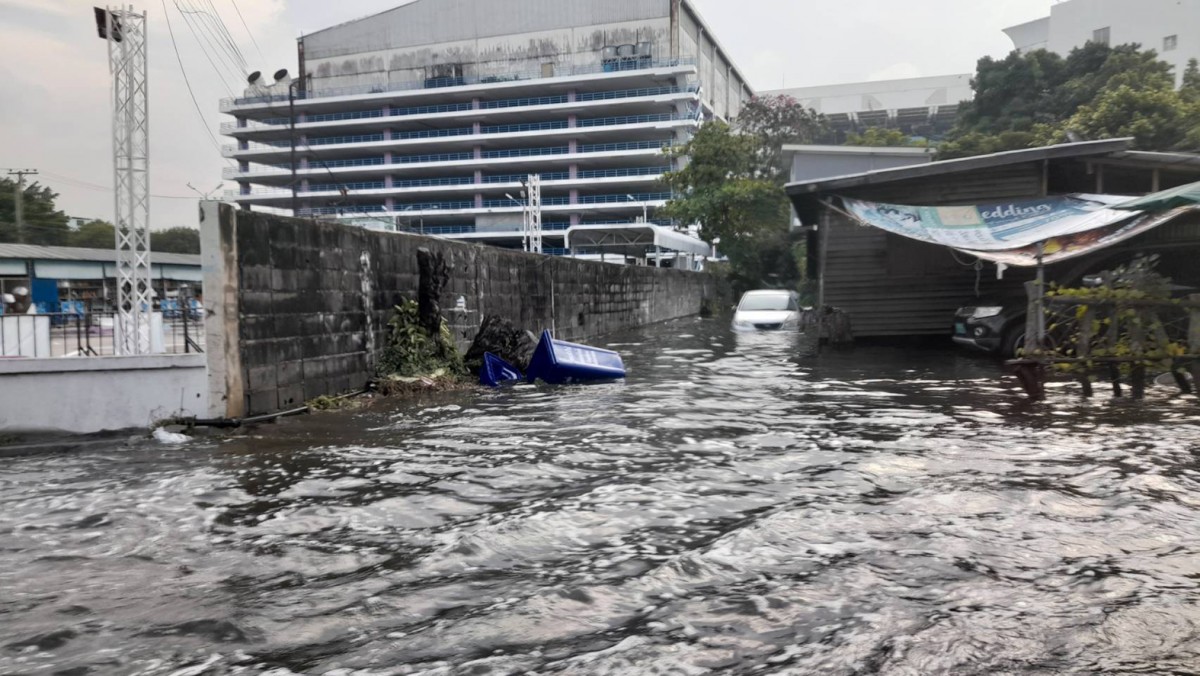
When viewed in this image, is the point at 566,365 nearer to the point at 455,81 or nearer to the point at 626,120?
the point at 626,120

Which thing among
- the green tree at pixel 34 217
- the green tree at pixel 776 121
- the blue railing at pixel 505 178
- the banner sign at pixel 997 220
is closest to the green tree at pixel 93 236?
the green tree at pixel 34 217

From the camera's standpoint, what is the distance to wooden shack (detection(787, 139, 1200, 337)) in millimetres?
13570

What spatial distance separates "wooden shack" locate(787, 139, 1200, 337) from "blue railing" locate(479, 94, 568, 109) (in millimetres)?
56882

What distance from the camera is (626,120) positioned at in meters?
69.8

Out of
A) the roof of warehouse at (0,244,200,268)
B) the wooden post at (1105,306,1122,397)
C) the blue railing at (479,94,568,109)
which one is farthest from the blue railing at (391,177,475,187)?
the wooden post at (1105,306,1122,397)

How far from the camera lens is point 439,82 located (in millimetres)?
73438

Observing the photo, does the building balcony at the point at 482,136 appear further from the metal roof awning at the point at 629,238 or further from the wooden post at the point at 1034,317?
the wooden post at the point at 1034,317

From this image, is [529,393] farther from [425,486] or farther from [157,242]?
[157,242]

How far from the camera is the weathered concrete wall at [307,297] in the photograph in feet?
23.8

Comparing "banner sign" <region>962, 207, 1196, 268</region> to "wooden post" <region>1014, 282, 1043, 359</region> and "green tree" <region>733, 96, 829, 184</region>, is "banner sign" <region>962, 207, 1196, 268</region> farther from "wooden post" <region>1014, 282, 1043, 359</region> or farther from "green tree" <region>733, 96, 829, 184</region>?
"green tree" <region>733, 96, 829, 184</region>

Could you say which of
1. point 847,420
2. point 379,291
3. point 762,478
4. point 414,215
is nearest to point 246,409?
point 379,291

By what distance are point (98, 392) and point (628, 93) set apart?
66.9 m

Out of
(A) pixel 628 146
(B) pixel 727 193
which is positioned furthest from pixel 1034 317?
(A) pixel 628 146

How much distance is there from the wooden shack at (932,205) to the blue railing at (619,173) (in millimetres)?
51807
